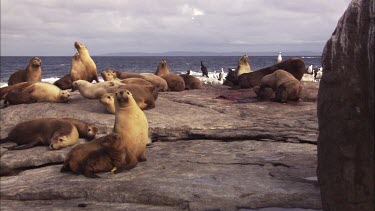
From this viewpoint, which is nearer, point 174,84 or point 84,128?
point 84,128

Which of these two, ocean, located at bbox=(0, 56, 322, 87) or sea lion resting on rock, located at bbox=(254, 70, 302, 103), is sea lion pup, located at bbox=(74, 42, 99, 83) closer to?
sea lion resting on rock, located at bbox=(254, 70, 302, 103)

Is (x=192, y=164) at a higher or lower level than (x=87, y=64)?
lower

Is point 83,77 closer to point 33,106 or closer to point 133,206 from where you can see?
point 33,106

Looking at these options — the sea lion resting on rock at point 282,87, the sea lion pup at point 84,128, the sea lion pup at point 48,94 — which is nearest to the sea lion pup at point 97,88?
the sea lion pup at point 48,94

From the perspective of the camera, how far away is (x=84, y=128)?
8711 mm

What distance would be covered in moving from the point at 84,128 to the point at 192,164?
2559mm

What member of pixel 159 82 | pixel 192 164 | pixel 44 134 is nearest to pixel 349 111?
pixel 192 164

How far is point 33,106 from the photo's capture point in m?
10.5

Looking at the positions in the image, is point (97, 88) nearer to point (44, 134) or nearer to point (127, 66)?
point (44, 134)

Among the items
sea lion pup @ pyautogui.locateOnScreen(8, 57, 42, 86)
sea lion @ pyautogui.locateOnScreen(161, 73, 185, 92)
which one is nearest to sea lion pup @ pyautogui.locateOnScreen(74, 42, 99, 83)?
sea lion pup @ pyautogui.locateOnScreen(8, 57, 42, 86)

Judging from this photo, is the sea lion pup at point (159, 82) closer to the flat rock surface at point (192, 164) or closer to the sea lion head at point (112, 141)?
the flat rock surface at point (192, 164)

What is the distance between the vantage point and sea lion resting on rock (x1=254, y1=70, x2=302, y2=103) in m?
11.6

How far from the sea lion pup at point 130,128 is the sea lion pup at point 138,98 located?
203 centimetres

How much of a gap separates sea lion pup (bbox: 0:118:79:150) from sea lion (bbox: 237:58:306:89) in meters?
7.28
